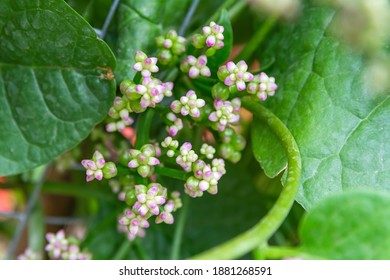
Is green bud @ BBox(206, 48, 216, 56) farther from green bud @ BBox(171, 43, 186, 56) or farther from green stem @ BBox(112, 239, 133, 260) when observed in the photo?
green stem @ BBox(112, 239, 133, 260)

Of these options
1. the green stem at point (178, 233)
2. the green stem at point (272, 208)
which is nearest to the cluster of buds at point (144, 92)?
the green stem at point (272, 208)

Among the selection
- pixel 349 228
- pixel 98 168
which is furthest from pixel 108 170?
pixel 349 228

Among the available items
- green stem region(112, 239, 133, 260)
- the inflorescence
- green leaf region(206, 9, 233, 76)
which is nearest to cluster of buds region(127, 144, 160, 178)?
the inflorescence

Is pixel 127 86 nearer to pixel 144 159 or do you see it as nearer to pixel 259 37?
pixel 144 159

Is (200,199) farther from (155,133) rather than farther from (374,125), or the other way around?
(374,125)

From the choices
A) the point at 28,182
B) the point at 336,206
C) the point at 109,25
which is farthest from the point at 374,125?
the point at 28,182

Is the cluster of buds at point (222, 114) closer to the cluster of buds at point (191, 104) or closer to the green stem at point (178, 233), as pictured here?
the cluster of buds at point (191, 104)

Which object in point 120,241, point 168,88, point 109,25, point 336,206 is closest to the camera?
point 336,206
